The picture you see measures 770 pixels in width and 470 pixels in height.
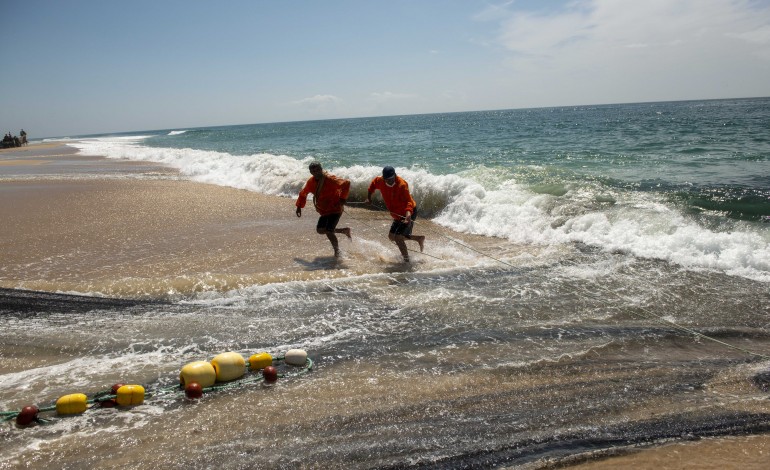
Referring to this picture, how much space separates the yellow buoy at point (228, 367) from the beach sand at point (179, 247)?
2.41 meters

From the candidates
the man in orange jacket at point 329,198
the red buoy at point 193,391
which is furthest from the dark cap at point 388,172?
the red buoy at point 193,391

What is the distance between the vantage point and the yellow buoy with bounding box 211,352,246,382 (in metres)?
4.02

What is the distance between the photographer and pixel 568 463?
→ 292cm

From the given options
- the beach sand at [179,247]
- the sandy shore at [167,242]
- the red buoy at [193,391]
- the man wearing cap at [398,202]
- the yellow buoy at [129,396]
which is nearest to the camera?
the beach sand at [179,247]

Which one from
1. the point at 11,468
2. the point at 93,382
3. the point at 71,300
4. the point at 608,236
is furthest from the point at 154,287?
the point at 608,236

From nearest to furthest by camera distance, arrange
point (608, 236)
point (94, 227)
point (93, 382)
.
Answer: point (93, 382), point (608, 236), point (94, 227)

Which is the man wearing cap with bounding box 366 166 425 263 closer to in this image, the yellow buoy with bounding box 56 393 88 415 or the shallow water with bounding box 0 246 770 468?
the shallow water with bounding box 0 246 770 468

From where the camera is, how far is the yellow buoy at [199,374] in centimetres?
386

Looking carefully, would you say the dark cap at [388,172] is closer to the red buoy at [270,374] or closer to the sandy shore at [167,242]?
the sandy shore at [167,242]

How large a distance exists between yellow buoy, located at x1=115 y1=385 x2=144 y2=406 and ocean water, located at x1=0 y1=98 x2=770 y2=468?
0.20ft

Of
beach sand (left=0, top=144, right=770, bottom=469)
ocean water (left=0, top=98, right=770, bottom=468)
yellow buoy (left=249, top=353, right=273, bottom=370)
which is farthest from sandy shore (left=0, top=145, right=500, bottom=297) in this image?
yellow buoy (left=249, top=353, right=273, bottom=370)

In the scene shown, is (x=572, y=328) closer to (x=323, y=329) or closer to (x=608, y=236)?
(x=323, y=329)

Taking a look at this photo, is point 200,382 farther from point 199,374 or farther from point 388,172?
point 388,172

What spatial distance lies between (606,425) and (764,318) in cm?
299
